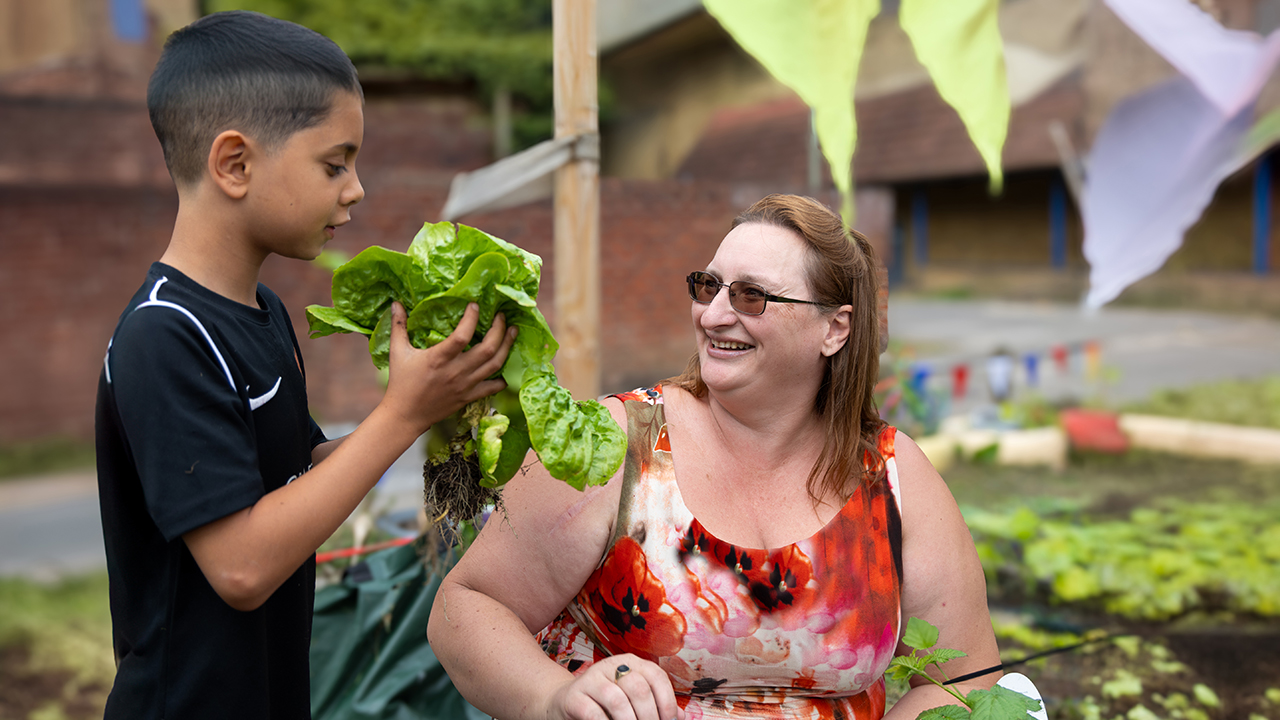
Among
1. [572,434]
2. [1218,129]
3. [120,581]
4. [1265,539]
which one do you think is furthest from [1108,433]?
[120,581]

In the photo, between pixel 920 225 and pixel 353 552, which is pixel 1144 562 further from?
pixel 920 225

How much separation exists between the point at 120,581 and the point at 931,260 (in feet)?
69.6

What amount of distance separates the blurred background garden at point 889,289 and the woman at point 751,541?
3.40 feet

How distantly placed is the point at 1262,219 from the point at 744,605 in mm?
16472

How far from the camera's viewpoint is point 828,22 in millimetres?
1684

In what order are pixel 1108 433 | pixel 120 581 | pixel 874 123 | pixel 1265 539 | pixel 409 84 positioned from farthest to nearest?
pixel 874 123
pixel 409 84
pixel 1108 433
pixel 1265 539
pixel 120 581

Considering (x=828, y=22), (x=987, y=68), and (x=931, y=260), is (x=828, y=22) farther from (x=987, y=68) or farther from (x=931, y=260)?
(x=931, y=260)

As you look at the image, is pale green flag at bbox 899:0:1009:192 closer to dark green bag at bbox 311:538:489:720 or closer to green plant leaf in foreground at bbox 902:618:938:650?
green plant leaf in foreground at bbox 902:618:938:650

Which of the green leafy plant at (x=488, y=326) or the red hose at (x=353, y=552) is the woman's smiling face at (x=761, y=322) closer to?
the green leafy plant at (x=488, y=326)

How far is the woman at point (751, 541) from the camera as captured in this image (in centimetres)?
166

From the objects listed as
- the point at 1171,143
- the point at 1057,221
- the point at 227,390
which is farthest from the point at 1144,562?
the point at 1057,221

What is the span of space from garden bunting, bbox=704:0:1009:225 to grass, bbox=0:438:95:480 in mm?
7670

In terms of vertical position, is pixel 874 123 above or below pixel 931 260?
above

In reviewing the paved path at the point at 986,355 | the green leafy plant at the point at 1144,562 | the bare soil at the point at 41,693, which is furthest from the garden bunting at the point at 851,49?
the bare soil at the point at 41,693
